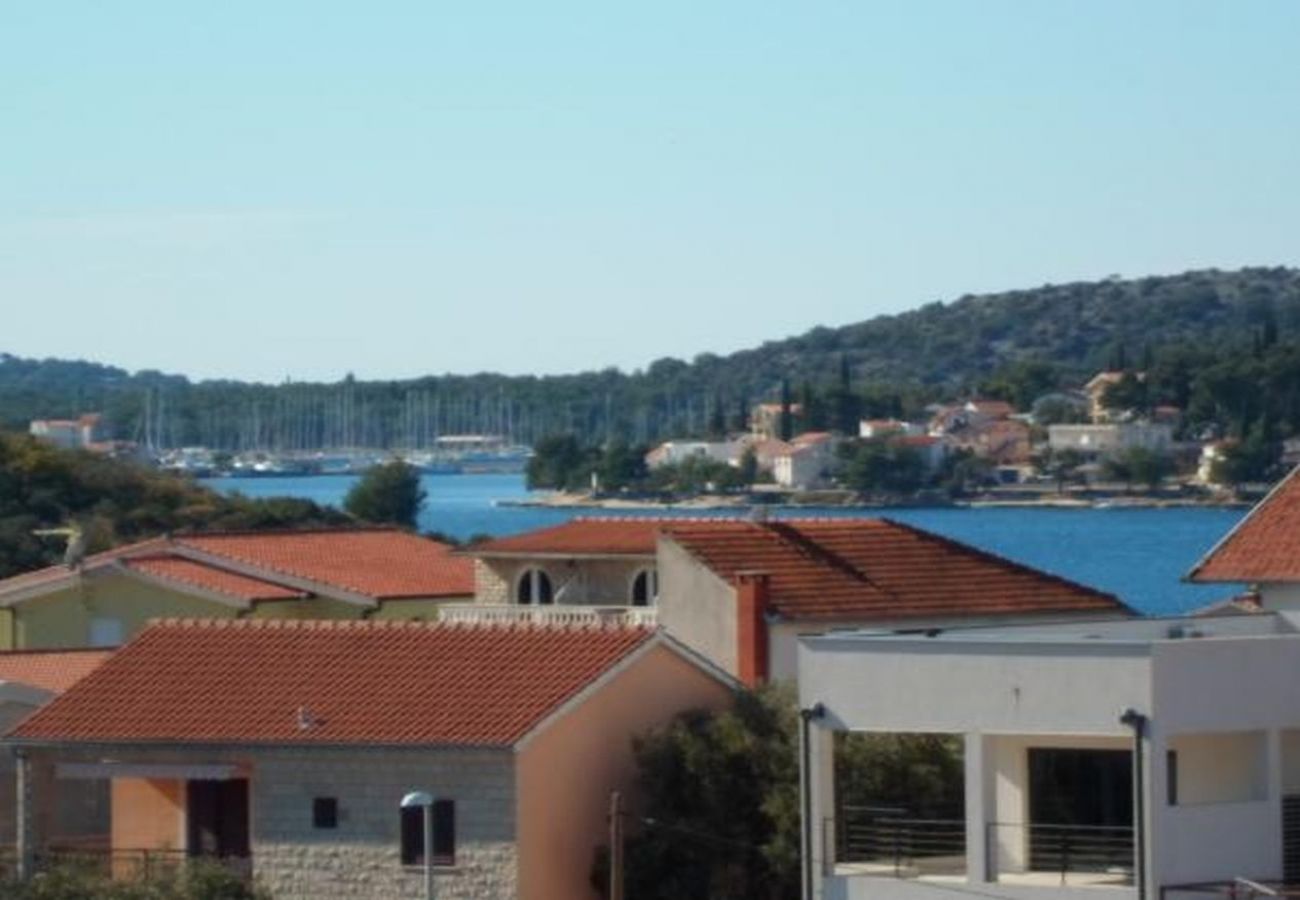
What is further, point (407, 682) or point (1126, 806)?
point (407, 682)

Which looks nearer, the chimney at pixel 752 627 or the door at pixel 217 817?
the door at pixel 217 817

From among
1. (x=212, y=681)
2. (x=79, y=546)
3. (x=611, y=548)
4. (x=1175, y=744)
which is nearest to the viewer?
(x=1175, y=744)

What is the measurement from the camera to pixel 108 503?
304 ft

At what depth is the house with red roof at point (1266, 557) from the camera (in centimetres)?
3606

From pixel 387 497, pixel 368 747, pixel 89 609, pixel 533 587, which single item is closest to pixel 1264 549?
pixel 368 747

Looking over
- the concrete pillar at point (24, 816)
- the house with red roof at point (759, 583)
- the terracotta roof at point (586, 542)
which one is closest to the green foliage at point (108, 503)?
the terracotta roof at point (586, 542)

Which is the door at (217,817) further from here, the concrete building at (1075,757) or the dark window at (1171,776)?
the dark window at (1171,776)

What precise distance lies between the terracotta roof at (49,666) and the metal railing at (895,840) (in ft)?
39.5

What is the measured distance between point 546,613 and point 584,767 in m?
11.0

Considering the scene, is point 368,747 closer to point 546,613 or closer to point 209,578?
point 546,613

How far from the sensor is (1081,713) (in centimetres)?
3027

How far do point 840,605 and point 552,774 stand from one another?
7923mm

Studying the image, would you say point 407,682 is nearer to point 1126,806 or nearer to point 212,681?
point 212,681

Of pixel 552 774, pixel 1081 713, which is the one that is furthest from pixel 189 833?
pixel 1081 713
